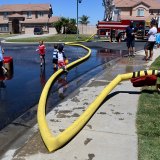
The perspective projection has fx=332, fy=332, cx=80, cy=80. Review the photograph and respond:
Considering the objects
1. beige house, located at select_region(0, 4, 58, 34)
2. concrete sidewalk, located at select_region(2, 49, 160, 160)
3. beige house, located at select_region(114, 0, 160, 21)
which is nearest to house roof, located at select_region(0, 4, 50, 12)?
beige house, located at select_region(0, 4, 58, 34)

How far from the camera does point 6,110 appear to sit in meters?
8.13

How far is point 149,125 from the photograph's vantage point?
6.63 metres

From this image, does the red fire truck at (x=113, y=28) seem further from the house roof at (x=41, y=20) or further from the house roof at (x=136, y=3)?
the house roof at (x=41, y=20)

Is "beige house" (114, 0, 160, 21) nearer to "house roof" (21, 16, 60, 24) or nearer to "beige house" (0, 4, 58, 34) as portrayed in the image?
"house roof" (21, 16, 60, 24)

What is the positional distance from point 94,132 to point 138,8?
65.1m

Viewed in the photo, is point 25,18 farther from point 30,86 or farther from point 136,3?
point 30,86

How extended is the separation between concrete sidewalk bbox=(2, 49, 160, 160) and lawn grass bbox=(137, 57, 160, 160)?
122 mm

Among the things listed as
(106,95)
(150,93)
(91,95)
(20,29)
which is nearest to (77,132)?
(106,95)

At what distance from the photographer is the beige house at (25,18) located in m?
77.8

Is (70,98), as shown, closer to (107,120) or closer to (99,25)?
(107,120)

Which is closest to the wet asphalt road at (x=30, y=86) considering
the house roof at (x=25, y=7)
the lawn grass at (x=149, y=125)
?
the lawn grass at (x=149, y=125)

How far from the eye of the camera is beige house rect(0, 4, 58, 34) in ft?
255

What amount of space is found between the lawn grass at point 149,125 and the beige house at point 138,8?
6026 cm

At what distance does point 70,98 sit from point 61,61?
164 inches
